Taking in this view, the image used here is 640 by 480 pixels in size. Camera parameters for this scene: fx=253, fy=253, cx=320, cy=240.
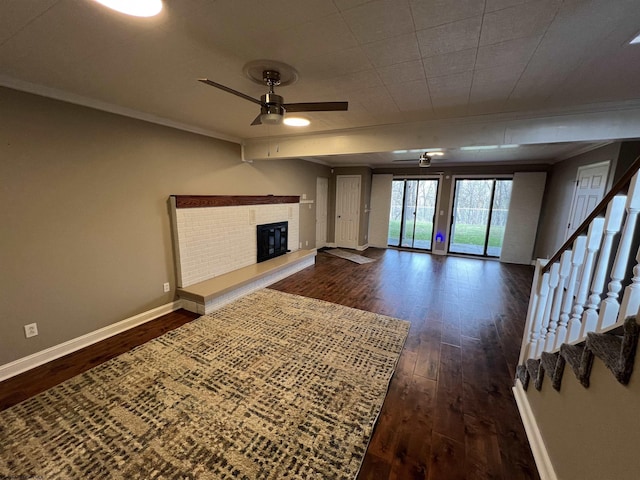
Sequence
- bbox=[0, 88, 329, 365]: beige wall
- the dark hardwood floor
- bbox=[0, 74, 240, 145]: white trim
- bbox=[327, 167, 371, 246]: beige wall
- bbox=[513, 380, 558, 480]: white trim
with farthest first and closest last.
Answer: bbox=[327, 167, 371, 246]: beige wall < bbox=[0, 88, 329, 365]: beige wall < bbox=[0, 74, 240, 145]: white trim < the dark hardwood floor < bbox=[513, 380, 558, 480]: white trim

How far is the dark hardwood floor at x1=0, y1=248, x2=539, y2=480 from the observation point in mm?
1538

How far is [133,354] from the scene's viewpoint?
2406mm

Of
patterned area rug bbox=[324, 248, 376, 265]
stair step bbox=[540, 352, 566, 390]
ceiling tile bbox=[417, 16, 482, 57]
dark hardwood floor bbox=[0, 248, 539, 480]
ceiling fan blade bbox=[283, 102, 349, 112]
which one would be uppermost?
ceiling tile bbox=[417, 16, 482, 57]

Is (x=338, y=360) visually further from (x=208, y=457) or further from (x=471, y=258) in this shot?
(x=471, y=258)

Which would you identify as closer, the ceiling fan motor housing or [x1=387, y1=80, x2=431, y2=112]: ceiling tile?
the ceiling fan motor housing

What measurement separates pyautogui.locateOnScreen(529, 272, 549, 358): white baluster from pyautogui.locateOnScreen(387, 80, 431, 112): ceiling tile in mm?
1693

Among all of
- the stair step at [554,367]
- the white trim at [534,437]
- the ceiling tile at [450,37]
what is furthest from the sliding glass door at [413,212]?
the ceiling tile at [450,37]

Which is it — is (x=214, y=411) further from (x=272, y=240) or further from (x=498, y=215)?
(x=498, y=215)

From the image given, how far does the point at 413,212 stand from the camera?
23.4ft

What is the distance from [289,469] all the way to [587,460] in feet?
4.61

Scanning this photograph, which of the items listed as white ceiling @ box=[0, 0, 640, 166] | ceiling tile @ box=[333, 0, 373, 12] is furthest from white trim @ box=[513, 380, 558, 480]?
ceiling tile @ box=[333, 0, 373, 12]

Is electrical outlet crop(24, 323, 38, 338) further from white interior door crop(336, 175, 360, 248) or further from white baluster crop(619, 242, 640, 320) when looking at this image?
→ white interior door crop(336, 175, 360, 248)

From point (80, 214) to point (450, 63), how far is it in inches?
132

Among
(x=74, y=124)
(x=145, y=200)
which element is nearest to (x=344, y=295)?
(x=145, y=200)
